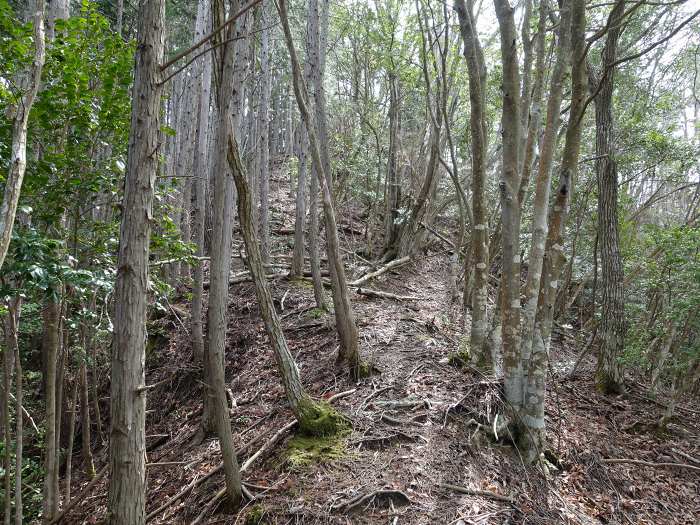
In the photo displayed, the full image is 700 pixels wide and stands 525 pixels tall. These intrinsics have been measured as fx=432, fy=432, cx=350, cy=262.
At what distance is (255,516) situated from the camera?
3.54 metres

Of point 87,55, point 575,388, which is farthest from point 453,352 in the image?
point 87,55

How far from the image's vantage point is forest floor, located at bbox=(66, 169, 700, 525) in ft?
12.0

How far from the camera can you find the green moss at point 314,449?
410 centimetres

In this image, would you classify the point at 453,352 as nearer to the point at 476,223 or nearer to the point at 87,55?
the point at 476,223

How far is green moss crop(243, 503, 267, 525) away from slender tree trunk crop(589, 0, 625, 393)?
5.81m

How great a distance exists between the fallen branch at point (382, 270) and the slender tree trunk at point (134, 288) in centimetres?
643

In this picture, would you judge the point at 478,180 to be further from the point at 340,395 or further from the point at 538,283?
the point at 340,395

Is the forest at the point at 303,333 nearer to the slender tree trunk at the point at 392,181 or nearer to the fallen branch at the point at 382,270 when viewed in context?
the fallen branch at the point at 382,270

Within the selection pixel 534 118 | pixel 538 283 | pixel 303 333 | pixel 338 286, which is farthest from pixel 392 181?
pixel 538 283

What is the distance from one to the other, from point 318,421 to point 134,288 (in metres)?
2.60

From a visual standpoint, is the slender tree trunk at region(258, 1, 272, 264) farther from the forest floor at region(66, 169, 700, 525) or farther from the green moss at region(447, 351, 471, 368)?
the green moss at region(447, 351, 471, 368)

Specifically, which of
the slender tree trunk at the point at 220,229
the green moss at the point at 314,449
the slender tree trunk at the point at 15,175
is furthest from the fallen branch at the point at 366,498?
the slender tree trunk at the point at 15,175

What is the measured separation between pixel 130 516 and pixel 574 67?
17.9ft

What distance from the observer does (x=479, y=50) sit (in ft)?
18.6
